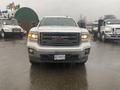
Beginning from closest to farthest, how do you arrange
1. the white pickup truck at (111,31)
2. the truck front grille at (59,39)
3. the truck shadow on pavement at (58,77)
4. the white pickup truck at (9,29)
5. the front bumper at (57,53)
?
the truck shadow on pavement at (58,77) → the front bumper at (57,53) → the truck front grille at (59,39) → the white pickup truck at (111,31) → the white pickup truck at (9,29)

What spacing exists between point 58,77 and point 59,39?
1.29 m

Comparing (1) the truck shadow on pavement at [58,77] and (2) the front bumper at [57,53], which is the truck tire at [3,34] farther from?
(2) the front bumper at [57,53]

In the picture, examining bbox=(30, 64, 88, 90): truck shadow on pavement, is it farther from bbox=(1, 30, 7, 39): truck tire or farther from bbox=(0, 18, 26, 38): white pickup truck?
bbox=(1, 30, 7, 39): truck tire

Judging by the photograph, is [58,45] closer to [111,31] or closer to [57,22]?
[57,22]

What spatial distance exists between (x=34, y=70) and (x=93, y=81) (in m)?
2.20

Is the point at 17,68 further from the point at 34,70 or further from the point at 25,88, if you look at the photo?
the point at 25,88

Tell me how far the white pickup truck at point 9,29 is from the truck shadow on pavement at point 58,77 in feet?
49.6

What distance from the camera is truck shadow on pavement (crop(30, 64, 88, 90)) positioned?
6940 mm

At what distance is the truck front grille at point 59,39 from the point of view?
8672 millimetres

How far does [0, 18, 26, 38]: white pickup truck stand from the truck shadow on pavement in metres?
15.1

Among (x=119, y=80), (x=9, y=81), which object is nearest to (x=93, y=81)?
(x=119, y=80)

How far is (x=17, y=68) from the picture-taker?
919 cm

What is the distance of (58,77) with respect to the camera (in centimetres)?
798

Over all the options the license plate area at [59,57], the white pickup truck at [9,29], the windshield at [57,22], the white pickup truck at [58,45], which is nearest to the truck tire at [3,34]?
the white pickup truck at [9,29]
